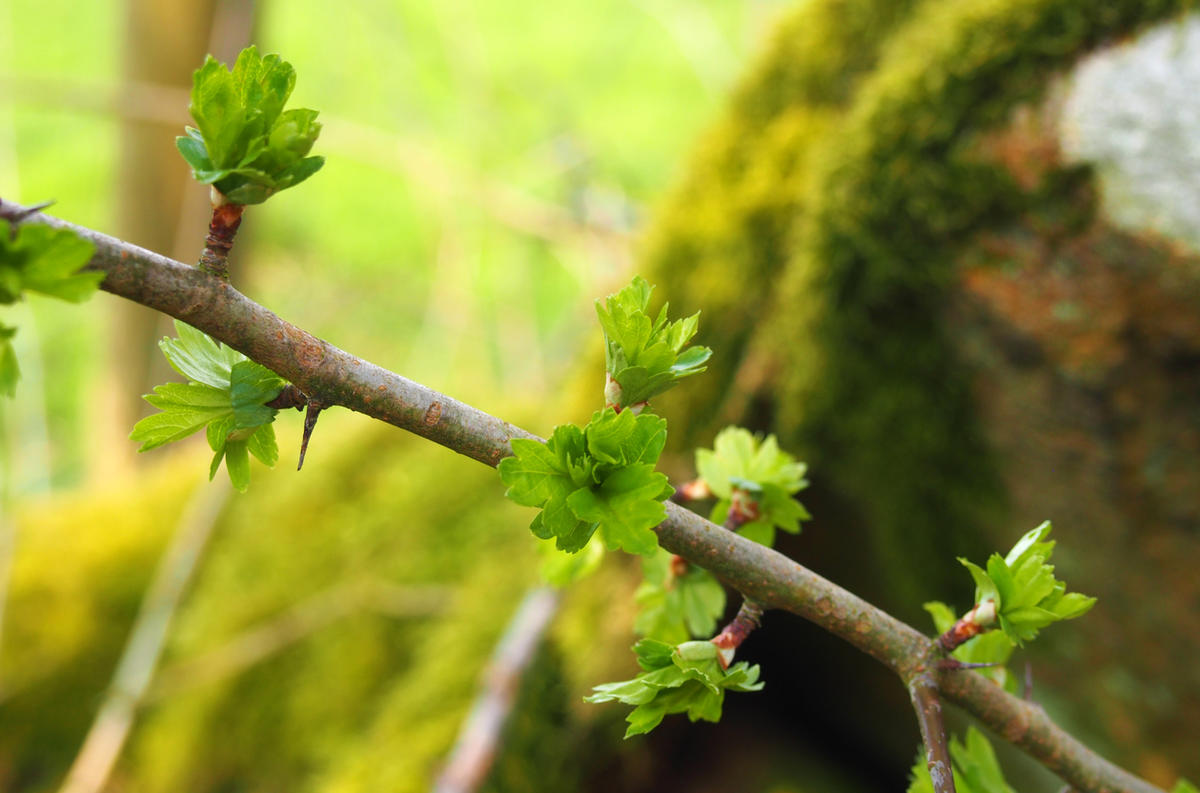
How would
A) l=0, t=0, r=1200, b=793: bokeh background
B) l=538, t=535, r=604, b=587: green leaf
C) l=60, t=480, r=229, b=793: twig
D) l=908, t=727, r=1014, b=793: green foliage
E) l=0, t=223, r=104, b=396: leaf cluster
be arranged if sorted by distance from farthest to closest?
l=60, t=480, r=229, b=793: twig < l=0, t=0, r=1200, b=793: bokeh background < l=538, t=535, r=604, b=587: green leaf < l=908, t=727, r=1014, b=793: green foliage < l=0, t=223, r=104, b=396: leaf cluster

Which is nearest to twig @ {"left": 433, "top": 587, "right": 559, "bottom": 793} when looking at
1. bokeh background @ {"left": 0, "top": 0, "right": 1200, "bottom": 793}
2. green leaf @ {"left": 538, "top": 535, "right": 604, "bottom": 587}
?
bokeh background @ {"left": 0, "top": 0, "right": 1200, "bottom": 793}

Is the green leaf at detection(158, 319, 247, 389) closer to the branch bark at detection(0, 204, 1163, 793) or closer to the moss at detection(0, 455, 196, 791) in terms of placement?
the branch bark at detection(0, 204, 1163, 793)

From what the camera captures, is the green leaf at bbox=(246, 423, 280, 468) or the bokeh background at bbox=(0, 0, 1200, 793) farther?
the bokeh background at bbox=(0, 0, 1200, 793)

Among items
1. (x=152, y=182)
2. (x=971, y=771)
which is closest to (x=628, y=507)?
(x=971, y=771)

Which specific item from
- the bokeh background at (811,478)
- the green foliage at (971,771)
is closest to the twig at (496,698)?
the bokeh background at (811,478)

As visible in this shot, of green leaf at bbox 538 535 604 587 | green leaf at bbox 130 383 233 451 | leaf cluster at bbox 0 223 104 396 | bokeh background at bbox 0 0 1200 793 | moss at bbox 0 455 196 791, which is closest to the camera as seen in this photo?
leaf cluster at bbox 0 223 104 396

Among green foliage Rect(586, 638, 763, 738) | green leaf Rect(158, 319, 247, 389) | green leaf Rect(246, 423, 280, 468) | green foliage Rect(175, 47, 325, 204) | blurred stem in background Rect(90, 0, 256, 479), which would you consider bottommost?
green foliage Rect(586, 638, 763, 738)

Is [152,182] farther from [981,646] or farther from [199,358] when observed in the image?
[981,646]
